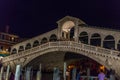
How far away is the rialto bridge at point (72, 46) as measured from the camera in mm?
18641

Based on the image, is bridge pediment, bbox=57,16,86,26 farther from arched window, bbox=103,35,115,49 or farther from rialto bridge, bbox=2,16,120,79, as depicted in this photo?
arched window, bbox=103,35,115,49

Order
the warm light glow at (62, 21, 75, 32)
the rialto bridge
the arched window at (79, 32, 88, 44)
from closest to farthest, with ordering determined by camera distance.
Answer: the rialto bridge, the arched window at (79, 32, 88, 44), the warm light glow at (62, 21, 75, 32)

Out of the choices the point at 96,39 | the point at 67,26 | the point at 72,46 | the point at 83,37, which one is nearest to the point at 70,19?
the point at 67,26

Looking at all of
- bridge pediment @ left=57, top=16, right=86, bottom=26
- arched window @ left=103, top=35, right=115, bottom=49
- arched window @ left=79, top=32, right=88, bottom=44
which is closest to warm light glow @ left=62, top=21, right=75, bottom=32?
bridge pediment @ left=57, top=16, right=86, bottom=26

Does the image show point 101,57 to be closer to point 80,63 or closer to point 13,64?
point 80,63

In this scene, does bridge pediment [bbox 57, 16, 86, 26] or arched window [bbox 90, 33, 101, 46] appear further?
bridge pediment [bbox 57, 16, 86, 26]

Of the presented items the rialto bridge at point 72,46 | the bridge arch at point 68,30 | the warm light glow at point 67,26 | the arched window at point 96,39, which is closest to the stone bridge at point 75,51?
the rialto bridge at point 72,46

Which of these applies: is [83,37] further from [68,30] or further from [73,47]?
[73,47]

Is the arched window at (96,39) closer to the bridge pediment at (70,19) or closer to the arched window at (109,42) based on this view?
the arched window at (109,42)

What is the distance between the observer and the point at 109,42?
20.5 meters

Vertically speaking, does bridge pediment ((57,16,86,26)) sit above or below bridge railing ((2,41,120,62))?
above

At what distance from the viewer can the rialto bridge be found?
61.2ft

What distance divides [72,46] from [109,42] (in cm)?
274

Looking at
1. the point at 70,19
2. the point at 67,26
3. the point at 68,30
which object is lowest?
the point at 68,30
